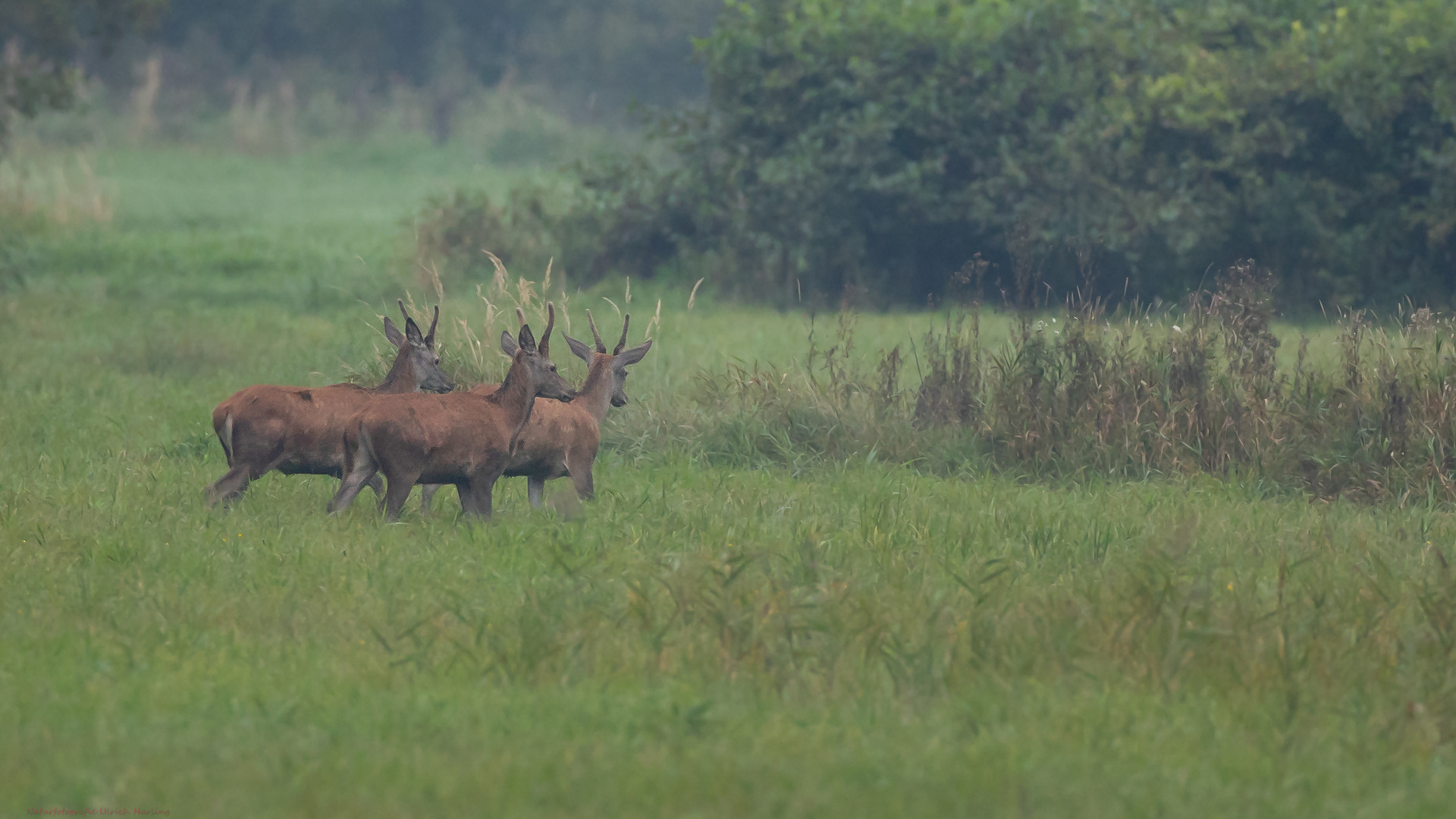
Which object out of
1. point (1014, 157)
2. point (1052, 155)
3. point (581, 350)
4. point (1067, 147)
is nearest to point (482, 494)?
point (581, 350)

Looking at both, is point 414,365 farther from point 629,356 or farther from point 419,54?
point 419,54

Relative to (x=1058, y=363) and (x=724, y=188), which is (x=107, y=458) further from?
(x=724, y=188)

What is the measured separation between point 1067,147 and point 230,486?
12501mm

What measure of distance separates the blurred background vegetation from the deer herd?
7.98 metres

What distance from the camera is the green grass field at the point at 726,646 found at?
466 cm

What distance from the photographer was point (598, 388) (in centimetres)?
973

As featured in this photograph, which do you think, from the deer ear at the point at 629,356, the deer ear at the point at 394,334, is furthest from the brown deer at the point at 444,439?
the deer ear at the point at 629,356

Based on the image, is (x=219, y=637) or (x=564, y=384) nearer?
(x=219, y=637)

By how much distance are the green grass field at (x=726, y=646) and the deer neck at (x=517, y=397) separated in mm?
480

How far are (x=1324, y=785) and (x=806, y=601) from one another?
2.21 meters

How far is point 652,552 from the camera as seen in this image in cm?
752

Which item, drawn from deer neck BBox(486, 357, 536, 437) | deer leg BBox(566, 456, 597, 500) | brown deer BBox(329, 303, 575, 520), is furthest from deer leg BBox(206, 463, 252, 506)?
deer leg BBox(566, 456, 597, 500)

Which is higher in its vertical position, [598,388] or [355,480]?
[598,388]

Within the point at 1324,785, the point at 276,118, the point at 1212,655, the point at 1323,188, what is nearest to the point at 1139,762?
the point at 1324,785
